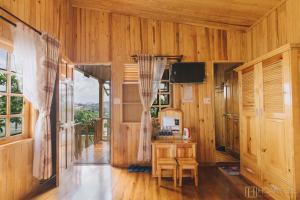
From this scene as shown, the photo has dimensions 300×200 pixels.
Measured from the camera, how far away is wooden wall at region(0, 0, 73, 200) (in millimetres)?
2596

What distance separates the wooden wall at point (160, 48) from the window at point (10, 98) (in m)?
1.77

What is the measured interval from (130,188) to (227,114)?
3757 mm

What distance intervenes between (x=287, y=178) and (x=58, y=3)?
4515mm

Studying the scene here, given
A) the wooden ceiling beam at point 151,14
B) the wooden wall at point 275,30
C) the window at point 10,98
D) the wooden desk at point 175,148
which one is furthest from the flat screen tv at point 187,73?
the window at point 10,98

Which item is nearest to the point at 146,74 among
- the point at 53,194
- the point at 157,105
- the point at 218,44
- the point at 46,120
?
the point at 157,105

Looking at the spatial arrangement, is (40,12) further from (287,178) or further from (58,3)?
(287,178)

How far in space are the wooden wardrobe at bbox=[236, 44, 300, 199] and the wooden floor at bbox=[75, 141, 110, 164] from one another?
302 cm

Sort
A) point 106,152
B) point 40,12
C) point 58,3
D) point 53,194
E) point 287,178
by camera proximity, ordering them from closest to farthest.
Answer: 1. point 287,178
2. point 53,194
3. point 40,12
4. point 58,3
5. point 106,152

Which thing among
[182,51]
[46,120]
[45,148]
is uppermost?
[182,51]

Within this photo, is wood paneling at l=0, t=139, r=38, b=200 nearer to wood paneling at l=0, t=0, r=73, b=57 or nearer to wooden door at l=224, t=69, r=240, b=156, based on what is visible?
wood paneling at l=0, t=0, r=73, b=57

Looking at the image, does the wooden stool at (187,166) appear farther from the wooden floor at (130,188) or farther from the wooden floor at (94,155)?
the wooden floor at (94,155)

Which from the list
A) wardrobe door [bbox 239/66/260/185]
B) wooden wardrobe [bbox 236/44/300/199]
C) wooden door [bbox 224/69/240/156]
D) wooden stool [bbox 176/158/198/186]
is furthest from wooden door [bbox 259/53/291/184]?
wooden door [bbox 224/69/240/156]

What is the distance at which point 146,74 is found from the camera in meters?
4.43

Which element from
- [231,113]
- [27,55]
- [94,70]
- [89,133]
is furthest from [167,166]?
[94,70]
